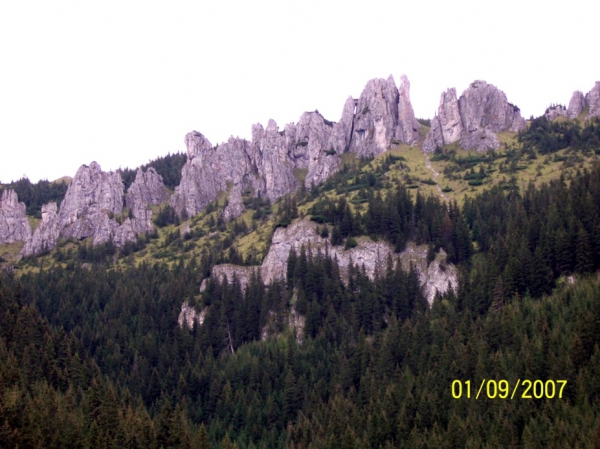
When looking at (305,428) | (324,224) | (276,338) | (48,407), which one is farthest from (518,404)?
(324,224)

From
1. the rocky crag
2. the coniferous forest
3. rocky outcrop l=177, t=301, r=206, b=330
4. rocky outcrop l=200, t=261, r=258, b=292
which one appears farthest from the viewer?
rocky outcrop l=200, t=261, r=258, b=292

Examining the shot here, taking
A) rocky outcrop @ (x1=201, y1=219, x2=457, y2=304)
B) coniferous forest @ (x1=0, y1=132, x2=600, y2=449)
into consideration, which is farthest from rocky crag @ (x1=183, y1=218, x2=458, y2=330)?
coniferous forest @ (x1=0, y1=132, x2=600, y2=449)

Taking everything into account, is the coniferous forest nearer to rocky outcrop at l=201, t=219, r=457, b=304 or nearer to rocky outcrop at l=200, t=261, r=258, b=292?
rocky outcrop at l=200, t=261, r=258, b=292

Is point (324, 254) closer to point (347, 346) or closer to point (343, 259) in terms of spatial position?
point (343, 259)

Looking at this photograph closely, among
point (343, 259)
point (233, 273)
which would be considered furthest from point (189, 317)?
point (343, 259)

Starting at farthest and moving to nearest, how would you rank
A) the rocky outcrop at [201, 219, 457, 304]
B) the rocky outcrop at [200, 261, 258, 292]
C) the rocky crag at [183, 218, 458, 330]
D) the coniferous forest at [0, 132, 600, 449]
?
the rocky outcrop at [200, 261, 258, 292], the rocky crag at [183, 218, 458, 330], the rocky outcrop at [201, 219, 457, 304], the coniferous forest at [0, 132, 600, 449]

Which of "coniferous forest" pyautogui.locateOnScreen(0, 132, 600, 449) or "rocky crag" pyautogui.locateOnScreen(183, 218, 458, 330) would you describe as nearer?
"coniferous forest" pyautogui.locateOnScreen(0, 132, 600, 449)

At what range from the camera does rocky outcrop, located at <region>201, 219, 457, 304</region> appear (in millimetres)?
151250

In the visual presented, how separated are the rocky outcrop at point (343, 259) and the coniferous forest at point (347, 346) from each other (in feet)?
7.79

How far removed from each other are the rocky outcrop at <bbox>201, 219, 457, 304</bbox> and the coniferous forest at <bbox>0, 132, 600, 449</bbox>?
2375mm

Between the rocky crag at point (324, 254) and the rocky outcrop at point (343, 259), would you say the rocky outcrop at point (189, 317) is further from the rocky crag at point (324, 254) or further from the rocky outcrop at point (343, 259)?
the rocky outcrop at point (343, 259)

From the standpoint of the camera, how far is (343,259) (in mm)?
165125

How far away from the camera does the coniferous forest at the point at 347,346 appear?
8619 cm

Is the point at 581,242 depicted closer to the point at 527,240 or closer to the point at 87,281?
the point at 527,240
